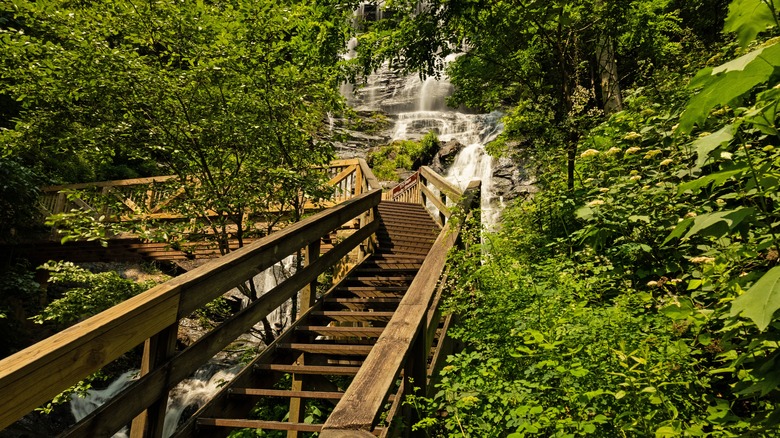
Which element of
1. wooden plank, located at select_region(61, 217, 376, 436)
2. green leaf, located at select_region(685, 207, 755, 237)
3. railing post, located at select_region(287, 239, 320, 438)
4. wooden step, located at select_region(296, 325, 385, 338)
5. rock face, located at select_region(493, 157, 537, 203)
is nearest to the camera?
green leaf, located at select_region(685, 207, 755, 237)

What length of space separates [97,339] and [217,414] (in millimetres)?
1443

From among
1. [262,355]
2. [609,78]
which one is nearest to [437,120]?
[609,78]

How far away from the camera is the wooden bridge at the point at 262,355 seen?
1.49 m

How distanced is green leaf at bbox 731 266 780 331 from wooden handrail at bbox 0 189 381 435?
6.99 ft

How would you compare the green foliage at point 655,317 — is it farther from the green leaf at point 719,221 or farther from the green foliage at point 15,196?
the green foliage at point 15,196

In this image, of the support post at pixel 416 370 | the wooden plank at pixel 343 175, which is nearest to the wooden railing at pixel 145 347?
the support post at pixel 416 370

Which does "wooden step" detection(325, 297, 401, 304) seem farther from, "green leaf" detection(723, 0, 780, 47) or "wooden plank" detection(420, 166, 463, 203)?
"green leaf" detection(723, 0, 780, 47)

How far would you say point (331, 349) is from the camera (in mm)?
3480

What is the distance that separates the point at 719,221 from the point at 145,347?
2522 mm

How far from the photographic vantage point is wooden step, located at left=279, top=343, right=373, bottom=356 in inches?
136

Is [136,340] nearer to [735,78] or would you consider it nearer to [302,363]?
[302,363]

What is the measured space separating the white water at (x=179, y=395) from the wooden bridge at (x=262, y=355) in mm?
5899

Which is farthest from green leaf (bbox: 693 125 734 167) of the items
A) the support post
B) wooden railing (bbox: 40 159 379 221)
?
wooden railing (bbox: 40 159 379 221)

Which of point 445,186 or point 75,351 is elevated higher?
point 445,186
